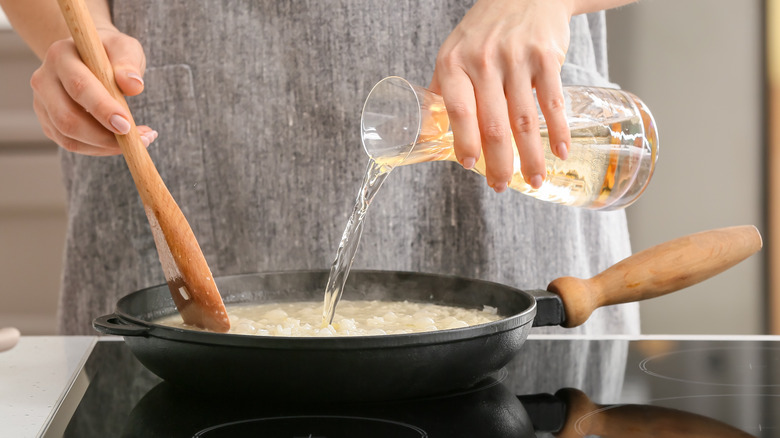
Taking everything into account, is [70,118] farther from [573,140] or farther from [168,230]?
[573,140]

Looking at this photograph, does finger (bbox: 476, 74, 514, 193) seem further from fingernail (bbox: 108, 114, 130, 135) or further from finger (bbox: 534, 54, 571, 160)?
fingernail (bbox: 108, 114, 130, 135)

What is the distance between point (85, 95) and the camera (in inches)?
34.7

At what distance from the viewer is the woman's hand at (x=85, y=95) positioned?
876 millimetres

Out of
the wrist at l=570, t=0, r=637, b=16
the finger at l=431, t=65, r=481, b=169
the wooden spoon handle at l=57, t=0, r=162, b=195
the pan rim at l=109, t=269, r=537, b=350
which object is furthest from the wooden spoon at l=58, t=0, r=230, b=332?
the wrist at l=570, t=0, r=637, b=16

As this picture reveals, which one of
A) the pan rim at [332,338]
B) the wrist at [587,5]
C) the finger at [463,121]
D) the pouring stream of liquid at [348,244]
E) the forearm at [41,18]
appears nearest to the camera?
the pan rim at [332,338]

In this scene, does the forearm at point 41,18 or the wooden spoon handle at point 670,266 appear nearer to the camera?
the wooden spoon handle at point 670,266

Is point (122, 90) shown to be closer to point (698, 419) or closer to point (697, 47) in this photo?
point (698, 419)

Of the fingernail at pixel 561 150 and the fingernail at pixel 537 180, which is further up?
the fingernail at pixel 561 150

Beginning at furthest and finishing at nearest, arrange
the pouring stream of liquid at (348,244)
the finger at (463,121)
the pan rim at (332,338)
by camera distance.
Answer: the pouring stream of liquid at (348,244) < the finger at (463,121) < the pan rim at (332,338)

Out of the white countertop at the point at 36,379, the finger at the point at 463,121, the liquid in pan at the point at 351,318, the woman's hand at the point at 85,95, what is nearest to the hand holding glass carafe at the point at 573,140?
the finger at the point at 463,121

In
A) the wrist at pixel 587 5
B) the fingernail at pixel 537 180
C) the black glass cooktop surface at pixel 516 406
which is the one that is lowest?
the black glass cooktop surface at pixel 516 406

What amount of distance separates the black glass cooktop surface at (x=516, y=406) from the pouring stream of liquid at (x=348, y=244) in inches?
7.2

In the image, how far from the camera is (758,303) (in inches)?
97.0

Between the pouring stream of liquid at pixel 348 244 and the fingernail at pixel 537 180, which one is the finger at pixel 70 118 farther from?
the fingernail at pixel 537 180
